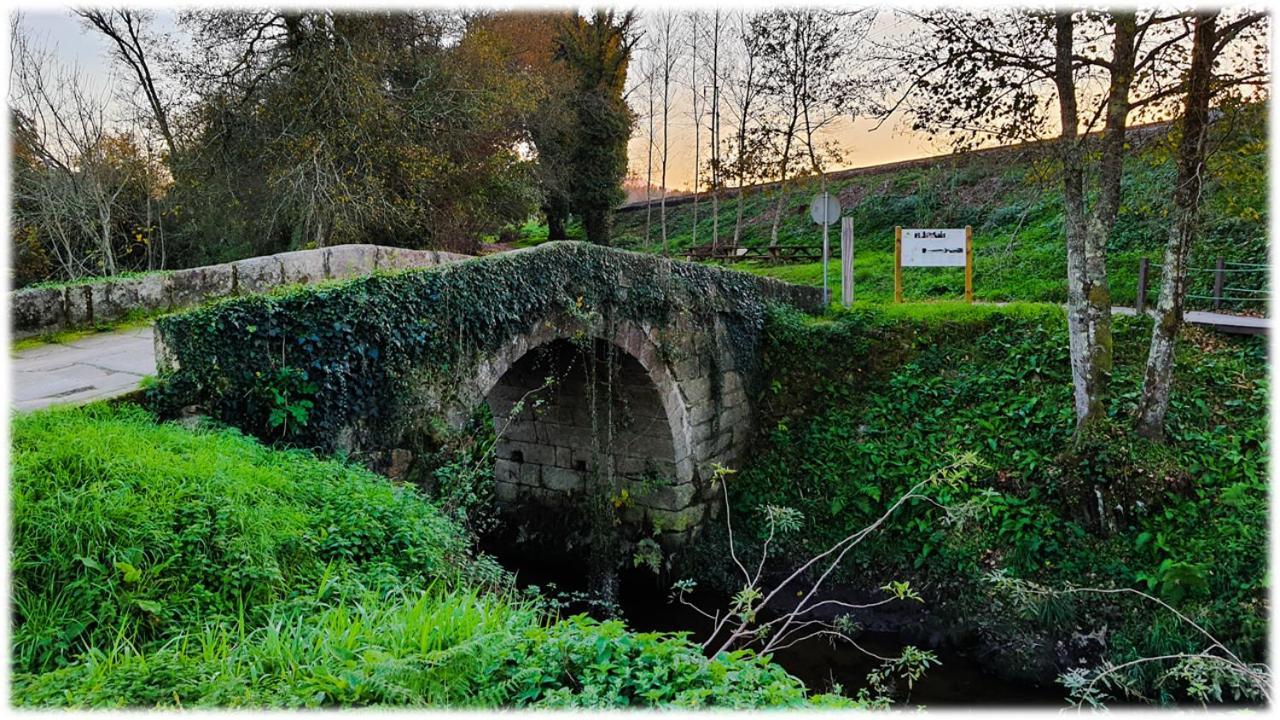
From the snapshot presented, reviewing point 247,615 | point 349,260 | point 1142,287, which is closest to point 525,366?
point 349,260

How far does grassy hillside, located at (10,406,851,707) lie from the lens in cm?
229

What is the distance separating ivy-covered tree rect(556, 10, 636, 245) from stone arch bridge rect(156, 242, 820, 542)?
12861 millimetres

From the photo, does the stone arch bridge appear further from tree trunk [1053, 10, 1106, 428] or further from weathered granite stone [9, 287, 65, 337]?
tree trunk [1053, 10, 1106, 428]

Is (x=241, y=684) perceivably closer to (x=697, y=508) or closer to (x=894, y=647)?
(x=894, y=647)

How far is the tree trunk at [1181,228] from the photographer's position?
6.32 meters

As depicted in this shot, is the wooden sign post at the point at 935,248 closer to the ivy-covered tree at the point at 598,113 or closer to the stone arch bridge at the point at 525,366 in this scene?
the stone arch bridge at the point at 525,366

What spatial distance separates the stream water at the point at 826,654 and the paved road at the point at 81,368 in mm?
2736

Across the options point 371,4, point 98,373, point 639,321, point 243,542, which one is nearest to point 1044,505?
point 639,321

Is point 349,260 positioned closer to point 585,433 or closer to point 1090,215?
point 585,433

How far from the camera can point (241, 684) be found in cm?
224

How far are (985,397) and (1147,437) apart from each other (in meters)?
1.77

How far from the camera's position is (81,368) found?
16.1 feet

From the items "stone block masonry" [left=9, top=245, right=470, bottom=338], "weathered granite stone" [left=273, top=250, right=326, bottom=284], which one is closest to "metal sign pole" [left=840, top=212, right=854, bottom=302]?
"stone block masonry" [left=9, top=245, right=470, bottom=338]

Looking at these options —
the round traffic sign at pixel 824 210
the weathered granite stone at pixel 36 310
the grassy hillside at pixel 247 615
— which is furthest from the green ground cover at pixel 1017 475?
the weathered granite stone at pixel 36 310
